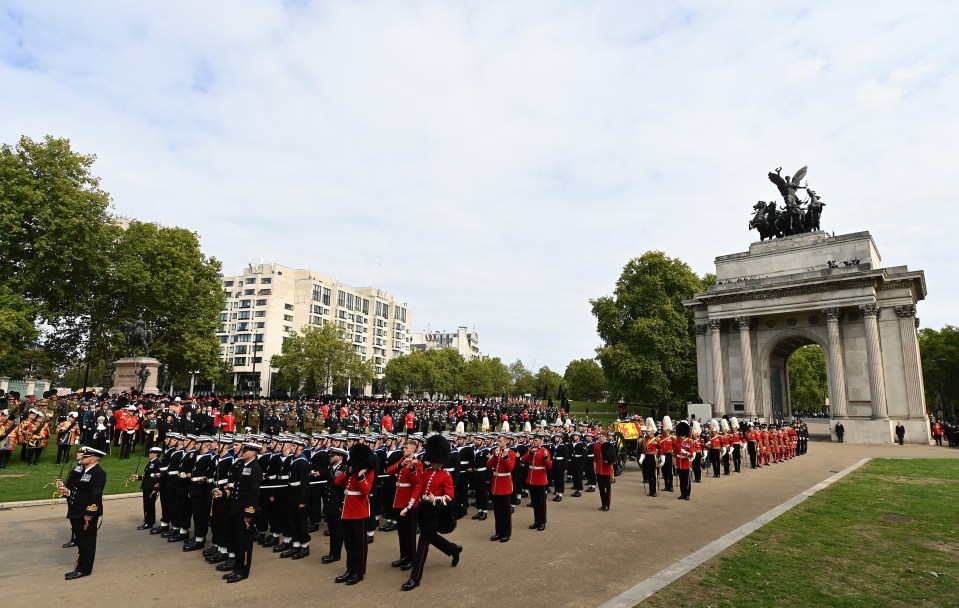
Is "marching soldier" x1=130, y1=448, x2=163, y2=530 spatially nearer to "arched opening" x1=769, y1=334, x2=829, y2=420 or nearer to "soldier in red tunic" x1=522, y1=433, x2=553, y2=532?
"soldier in red tunic" x1=522, y1=433, x2=553, y2=532

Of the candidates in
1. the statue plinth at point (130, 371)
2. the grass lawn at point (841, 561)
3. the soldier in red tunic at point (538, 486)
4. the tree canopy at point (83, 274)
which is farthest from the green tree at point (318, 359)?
the grass lawn at point (841, 561)

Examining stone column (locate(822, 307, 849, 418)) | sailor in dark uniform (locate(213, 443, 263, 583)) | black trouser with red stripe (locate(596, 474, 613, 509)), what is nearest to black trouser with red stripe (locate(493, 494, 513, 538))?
black trouser with red stripe (locate(596, 474, 613, 509))

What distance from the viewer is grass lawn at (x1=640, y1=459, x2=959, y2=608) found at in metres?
7.31

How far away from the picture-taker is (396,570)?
29.2ft

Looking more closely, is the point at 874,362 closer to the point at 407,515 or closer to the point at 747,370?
the point at 747,370

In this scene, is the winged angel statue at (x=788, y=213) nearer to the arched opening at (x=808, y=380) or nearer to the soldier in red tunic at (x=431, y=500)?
the arched opening at (x=808, y=380)

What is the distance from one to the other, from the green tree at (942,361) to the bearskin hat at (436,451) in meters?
75.0

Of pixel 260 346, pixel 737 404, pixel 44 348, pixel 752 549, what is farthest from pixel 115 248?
pixel 260 346

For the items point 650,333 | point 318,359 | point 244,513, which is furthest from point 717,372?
point 318,359

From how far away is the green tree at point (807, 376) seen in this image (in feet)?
284

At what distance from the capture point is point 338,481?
30.9 feet

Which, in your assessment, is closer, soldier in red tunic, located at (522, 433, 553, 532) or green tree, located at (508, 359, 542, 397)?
soldier in red tunic, located at (522, 433, 553, 532)

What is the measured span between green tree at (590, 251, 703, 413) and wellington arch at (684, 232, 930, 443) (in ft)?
11.4

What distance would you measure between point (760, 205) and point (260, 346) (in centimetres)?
8369
